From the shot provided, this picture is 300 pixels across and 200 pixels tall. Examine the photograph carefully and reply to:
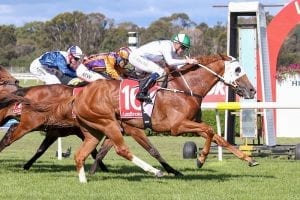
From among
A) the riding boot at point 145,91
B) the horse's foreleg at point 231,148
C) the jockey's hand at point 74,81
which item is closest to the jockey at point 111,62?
the jockey's hand at point 74,81

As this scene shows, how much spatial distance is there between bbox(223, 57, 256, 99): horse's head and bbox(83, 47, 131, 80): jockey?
5.26 ft

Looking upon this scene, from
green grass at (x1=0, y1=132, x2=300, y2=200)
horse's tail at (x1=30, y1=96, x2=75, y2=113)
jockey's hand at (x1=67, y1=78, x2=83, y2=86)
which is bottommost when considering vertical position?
green grass at (x1=0, y1=132, x2=300, y2=200)

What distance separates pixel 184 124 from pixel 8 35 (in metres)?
68.3

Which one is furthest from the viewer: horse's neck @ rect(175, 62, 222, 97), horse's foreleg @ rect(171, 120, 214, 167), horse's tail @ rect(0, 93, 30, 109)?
horse's tail @ rect(0, 93, 30, 109)

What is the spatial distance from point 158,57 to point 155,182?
1.61m

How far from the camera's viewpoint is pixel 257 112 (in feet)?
42.3

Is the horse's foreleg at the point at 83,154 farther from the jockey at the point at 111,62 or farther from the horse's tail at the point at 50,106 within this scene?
the jockey at the point at 111,62

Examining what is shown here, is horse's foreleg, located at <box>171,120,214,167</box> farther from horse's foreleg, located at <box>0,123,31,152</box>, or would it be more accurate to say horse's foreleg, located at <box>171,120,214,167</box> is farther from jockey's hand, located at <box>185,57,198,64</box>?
horse's foreleg, located at <box>0,123,31,152</box>

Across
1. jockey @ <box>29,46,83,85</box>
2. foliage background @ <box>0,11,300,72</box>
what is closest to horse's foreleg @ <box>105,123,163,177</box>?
jockey @ <box>29,46,83,85</box>

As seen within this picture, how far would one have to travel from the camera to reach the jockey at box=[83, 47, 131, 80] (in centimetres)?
944

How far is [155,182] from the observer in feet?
25.8

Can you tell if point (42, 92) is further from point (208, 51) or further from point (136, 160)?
point (208, 51)

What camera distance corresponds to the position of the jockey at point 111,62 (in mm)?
9438

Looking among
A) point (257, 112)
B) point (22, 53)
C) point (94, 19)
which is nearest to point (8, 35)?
point (22, 53)
